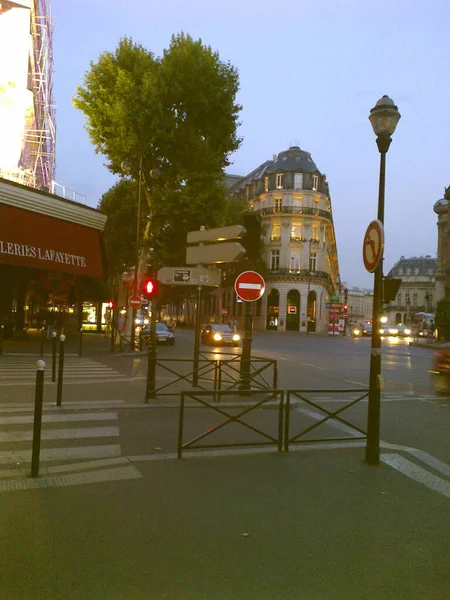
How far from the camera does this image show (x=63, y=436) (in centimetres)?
816

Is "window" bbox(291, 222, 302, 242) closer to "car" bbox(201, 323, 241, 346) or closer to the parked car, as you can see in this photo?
"car" bbox(201, 323, 241, 346)

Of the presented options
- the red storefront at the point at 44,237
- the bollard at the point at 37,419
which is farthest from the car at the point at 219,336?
the bollard at the point at 37,419

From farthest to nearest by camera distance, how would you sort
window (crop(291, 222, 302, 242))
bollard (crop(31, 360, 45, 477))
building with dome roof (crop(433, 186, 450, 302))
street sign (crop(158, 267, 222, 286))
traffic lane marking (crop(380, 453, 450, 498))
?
1. window (crop(291, 222, 302, 242))
2. building with dome roof (crop(433, 186, 450, 302))
3. street sign (crop(158, 267, 222, 286))
4. traffic lane marking (crop(380, 453, 450, 498))
5. bollard (crop(31, 360, 45, 477))

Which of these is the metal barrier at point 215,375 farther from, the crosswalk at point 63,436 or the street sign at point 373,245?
the street sign at point 373,245

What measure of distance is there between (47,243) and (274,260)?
56.9 meters

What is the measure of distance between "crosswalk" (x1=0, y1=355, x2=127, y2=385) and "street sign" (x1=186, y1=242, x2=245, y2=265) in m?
4.81

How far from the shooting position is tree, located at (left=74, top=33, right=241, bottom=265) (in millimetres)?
25984

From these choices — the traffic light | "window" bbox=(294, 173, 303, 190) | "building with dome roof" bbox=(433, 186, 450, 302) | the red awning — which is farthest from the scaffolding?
"building with dome roof" bbox=(433, 186, 450, 302)

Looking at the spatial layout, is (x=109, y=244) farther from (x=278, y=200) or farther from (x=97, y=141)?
(x=278, y=200)

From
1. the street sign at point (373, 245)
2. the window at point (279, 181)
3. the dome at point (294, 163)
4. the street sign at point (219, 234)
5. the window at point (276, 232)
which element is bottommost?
the street sign at point (373, 245)

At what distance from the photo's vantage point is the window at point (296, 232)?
3031 inches

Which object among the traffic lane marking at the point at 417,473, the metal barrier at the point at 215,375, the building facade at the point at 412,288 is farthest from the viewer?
the building facade at the point at 412,288

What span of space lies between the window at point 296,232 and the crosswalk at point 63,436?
6866cm

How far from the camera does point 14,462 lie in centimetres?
677
